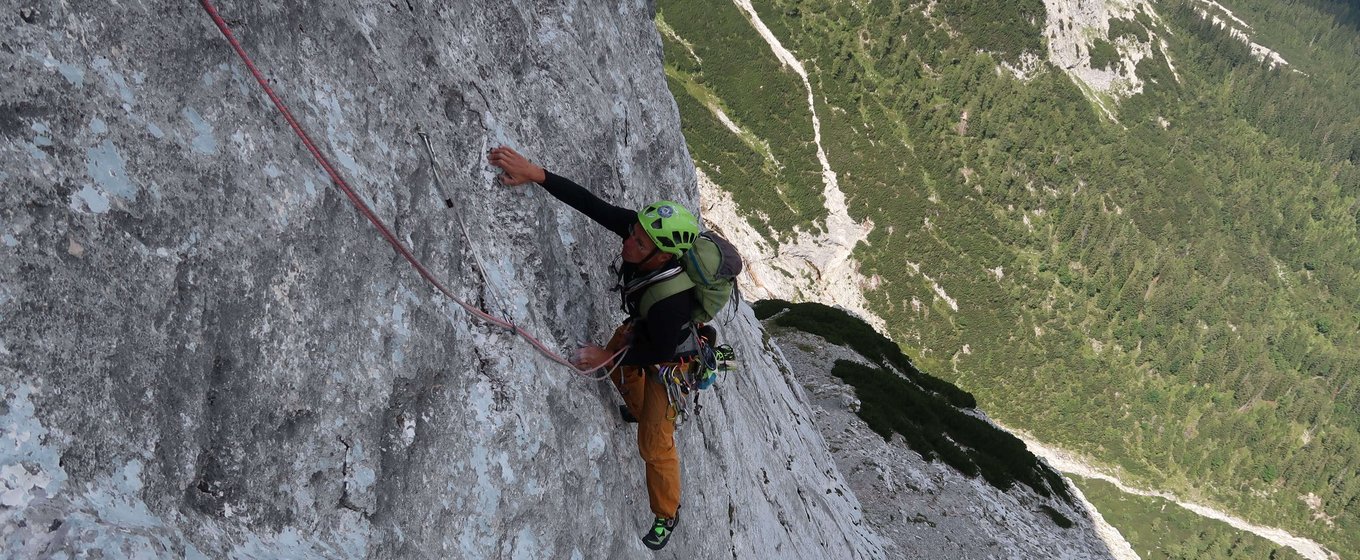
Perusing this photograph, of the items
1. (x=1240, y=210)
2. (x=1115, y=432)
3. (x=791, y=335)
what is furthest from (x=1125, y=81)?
(x=791, y=335)

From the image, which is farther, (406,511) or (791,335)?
(791,335)

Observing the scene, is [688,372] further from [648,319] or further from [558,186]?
[558,186]

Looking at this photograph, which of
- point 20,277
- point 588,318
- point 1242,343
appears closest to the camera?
point 20,277

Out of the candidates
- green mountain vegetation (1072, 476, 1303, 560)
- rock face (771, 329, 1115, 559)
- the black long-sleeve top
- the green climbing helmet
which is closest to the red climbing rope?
the black long-sleeve top

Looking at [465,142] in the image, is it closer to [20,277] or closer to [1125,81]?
[20,277]

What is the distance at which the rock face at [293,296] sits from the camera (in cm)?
360

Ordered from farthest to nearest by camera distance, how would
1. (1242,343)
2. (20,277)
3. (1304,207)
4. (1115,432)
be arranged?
1. (1304,207)
2. (1242,343)
3. (1115,432)
4. (20,277)

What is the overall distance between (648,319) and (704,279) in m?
0.69

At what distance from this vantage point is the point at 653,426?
791cm

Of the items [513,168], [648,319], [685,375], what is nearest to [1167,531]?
[685,375]

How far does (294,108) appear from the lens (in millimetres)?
5070

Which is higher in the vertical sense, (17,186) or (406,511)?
(17,186)

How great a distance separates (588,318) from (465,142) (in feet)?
8.00

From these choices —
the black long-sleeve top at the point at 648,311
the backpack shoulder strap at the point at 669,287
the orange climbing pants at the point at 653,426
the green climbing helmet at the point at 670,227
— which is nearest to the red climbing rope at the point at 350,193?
the black long-sleeve top at the point at 648,311
